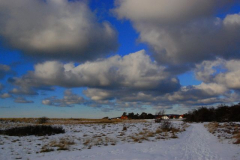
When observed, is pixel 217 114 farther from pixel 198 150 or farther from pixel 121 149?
pixel 121 149

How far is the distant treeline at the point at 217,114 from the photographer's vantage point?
2180 inches

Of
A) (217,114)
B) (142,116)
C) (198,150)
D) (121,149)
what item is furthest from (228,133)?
(142,116)

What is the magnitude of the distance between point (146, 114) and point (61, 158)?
10421 cm

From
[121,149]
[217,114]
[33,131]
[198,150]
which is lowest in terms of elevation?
[121,149]

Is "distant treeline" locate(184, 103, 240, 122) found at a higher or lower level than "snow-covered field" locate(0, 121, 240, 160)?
higher

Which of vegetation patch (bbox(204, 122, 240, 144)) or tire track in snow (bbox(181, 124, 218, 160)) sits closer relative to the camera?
tire track in snow (bbox(181, 124, 218, 160))

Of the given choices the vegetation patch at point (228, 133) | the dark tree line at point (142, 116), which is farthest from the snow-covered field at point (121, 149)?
the dark tree line at point (142, 116)

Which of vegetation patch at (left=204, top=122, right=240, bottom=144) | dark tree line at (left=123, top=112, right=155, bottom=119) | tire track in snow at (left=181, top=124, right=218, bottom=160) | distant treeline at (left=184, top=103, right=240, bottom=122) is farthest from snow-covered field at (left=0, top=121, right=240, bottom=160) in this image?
dark tree line at (left=123, top=112, right=155, bottom=119)

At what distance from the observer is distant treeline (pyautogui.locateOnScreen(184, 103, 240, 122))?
182 feet

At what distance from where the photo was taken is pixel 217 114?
2456 inches

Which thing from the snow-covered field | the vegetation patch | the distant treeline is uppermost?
the distant treeline

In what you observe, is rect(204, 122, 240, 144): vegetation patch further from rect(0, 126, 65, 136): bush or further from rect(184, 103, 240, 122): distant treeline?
rect(184, 103, 240, 122): distant treeline

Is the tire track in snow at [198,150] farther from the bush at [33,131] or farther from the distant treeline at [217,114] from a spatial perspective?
the distant treeline at [217,114]

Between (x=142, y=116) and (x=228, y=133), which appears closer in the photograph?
(x=228, y=133)
